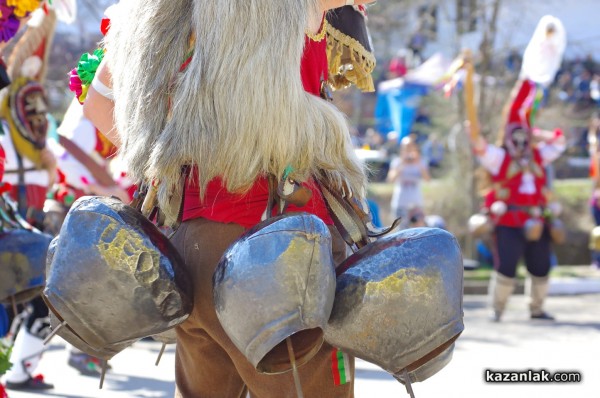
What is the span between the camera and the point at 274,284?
210 centimetres

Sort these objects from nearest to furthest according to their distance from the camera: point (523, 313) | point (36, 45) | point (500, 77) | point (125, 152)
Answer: point (125, 152) < point (36, 45) < point (523, 313) < point (500, 77)

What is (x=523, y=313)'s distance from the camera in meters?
9.70

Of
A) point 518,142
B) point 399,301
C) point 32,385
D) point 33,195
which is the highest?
point 399,301

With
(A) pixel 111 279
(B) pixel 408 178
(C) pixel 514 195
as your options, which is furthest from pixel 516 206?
(A) pixel 111 279

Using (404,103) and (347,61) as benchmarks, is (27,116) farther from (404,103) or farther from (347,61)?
(404,103)

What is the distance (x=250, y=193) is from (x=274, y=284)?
323mm

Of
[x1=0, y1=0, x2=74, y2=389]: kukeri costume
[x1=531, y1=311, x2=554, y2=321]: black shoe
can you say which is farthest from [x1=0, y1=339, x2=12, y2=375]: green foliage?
[x1=531, y1=311, x2=554, y2=321]: black shoe

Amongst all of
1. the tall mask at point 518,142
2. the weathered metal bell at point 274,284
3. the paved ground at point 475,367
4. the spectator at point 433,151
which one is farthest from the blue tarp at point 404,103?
the weathered metal bell at point 274,284

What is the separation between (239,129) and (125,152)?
35cm

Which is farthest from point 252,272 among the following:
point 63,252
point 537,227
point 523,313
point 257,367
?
point 523,313

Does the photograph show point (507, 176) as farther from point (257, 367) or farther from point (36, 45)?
point (257, 367)

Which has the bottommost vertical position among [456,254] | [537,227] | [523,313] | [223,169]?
[523,313]

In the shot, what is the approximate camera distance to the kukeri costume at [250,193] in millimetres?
2135

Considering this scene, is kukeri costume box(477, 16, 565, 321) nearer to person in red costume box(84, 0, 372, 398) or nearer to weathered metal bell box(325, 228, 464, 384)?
person in red costume box(84, 0, 372, 398)
